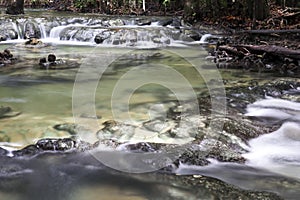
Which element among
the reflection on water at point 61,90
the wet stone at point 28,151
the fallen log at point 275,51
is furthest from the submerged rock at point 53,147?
the fallen log at point 275,51

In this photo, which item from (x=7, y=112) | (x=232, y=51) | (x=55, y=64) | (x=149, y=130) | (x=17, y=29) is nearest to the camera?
(x=149, y=130)

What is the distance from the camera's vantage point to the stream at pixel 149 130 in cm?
331

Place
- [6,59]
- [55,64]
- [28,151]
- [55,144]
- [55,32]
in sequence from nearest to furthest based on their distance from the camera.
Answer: [28,151]
[55,144]
[55,64]
[6,59]
[55,32]

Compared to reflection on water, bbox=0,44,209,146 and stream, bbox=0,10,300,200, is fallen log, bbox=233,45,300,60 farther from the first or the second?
reflection on water, bbox=0,44,209,146

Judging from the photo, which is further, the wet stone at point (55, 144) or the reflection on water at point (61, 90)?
the reflection on water at point (61, 90)

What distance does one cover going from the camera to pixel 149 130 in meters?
4.54

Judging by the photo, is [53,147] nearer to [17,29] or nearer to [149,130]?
[149,130]

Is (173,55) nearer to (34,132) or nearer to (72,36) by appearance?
(72,36)

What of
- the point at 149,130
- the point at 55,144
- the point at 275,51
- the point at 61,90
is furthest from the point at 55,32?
the point at 55,144

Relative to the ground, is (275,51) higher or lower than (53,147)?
higher

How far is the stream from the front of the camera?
10.9 feet

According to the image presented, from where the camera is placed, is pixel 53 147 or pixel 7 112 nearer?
pixel 53 147

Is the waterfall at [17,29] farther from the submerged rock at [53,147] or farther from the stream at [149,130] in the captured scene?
the submerged rock at [53,147]

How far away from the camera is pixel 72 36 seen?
14.9 meters
